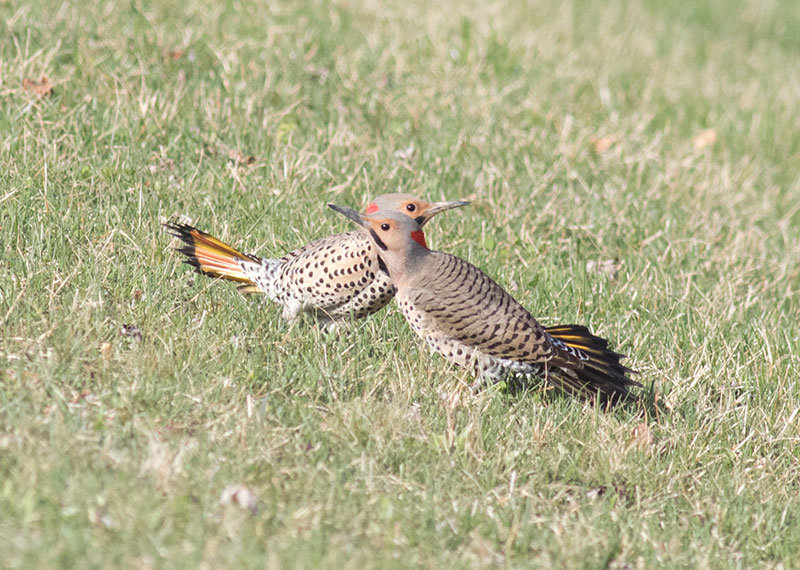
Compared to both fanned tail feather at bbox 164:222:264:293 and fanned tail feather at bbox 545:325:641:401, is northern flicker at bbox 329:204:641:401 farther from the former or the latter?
fanned tail feather at bbox 164:222:264:293

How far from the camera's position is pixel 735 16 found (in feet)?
42.2

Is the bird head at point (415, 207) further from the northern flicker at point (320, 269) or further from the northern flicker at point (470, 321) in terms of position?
the northern flicker at point (470, 321)

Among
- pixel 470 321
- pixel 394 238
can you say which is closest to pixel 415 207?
pixel 394 238

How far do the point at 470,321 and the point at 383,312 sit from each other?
751mm

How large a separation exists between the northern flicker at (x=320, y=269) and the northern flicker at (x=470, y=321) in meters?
0.12

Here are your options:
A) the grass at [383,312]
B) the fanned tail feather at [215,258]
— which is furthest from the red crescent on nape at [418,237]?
the fanned tail feather at [215,258]

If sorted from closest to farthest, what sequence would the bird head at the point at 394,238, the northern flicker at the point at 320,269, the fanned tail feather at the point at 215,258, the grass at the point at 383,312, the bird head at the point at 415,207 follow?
the grass at the point at 383,312 → the bird head at the point at 394,238 → the northern flicker at the point at 320,269 → the bird head at the point at 415,207 → the fanned tail feather at the point at 215,258

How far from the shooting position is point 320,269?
488 cm

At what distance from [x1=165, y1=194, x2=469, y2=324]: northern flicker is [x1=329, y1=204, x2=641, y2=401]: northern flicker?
0.12 meters

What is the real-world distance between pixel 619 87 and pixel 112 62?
4.49 meters

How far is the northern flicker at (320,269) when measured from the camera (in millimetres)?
4844

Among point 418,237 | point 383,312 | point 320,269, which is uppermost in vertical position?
point 418,237

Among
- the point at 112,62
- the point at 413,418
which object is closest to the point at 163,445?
the point at 413,418

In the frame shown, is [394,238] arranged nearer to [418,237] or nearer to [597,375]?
[418,237]
